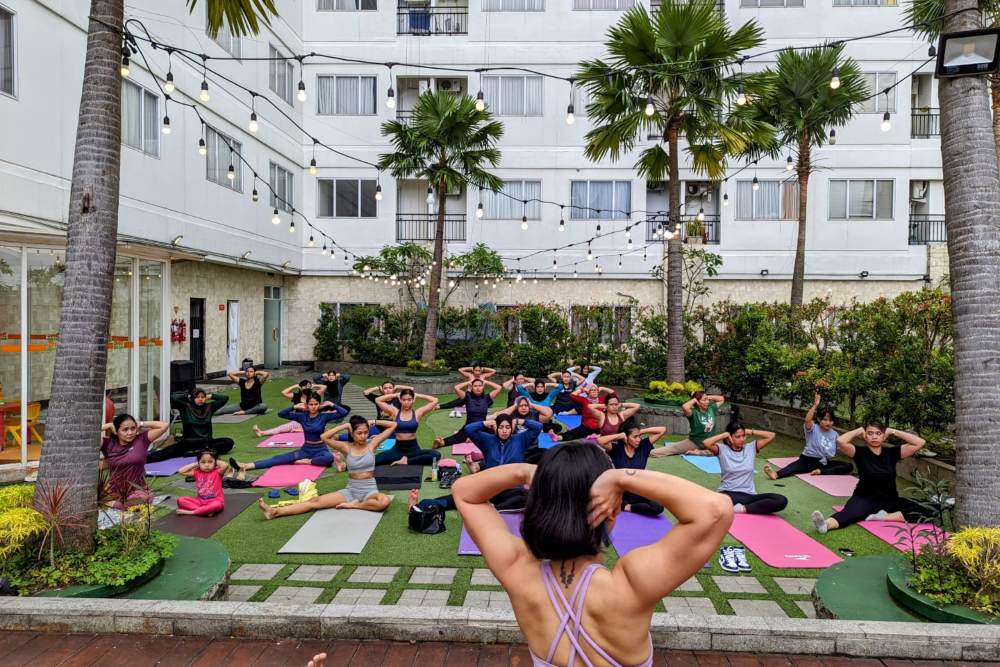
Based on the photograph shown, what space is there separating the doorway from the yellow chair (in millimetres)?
8225

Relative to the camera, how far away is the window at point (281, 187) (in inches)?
754

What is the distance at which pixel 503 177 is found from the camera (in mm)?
20469

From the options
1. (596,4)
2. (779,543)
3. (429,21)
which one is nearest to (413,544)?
(779,543)

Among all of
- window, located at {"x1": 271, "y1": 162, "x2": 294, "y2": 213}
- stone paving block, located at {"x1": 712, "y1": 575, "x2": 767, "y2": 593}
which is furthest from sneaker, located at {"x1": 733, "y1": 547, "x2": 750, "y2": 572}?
window, located at {"x1": 271, "y1": 162, "x2": 294, "y2": 213}

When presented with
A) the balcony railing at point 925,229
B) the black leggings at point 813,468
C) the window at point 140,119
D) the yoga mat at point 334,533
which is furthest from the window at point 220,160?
the balcony railing at point 925,229

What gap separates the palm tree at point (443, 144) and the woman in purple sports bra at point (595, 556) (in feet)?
50.1

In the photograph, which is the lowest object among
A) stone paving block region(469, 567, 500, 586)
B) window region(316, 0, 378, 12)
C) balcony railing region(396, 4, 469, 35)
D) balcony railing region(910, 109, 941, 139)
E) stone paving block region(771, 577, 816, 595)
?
stone paving block region(771, 577, 816, 595)

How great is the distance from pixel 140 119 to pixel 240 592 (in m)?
12.4

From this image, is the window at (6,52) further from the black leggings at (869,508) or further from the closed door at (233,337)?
the black leggings at (869,508)

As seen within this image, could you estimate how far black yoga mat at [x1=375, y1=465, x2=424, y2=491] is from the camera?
787 cm

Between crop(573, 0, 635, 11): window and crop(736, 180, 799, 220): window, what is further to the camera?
crop(573, 0, 635, 11): window

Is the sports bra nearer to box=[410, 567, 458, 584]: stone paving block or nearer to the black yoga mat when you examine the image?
box=[410, 567, 458, 584]: stone paving block

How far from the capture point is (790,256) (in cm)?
1953

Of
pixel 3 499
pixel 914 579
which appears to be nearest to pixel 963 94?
pixel 914 579
